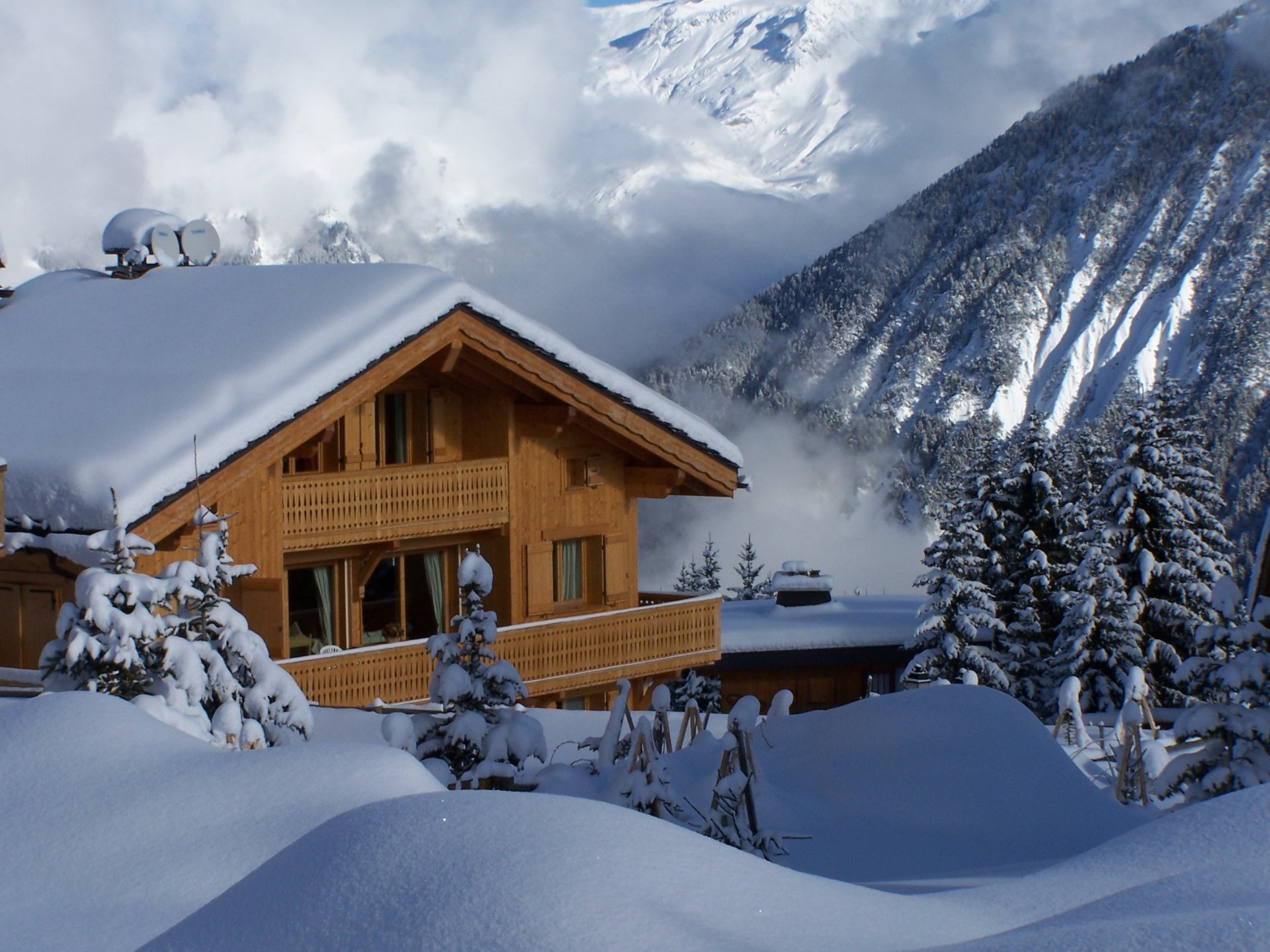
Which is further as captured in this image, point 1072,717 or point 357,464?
point 357,464

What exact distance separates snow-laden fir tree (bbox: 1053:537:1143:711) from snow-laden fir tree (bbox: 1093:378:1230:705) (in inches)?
25.1

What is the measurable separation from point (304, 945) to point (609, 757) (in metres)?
8.33

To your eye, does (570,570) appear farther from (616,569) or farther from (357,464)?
(357,464)

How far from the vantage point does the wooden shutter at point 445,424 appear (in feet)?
75.1

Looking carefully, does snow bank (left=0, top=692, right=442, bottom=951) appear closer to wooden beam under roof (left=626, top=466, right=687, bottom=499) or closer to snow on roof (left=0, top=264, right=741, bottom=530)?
snow on roof (left=0, top=264, right=741, bottom=530)

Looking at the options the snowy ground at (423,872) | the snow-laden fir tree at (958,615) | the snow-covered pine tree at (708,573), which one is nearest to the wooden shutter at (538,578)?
the snow-laden fir tree at (958,615)

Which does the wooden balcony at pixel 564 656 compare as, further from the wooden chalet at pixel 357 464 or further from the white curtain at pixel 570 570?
the white curtain at pixel 570 570

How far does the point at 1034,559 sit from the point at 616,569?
17.2 meters

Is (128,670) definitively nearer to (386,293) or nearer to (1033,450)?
(386,293)

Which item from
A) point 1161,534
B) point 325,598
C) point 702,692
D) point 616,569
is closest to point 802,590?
point 702,692

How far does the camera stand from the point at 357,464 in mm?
Result: 21906

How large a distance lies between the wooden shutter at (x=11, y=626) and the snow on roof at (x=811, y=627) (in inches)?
901

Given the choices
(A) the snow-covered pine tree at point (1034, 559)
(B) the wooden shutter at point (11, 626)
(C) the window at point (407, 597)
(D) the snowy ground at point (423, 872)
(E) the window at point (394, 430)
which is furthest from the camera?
(A) the snow-covered pine tree at point (1034, 559)

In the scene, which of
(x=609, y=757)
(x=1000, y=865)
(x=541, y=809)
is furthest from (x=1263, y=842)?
(x=609, y=757)
